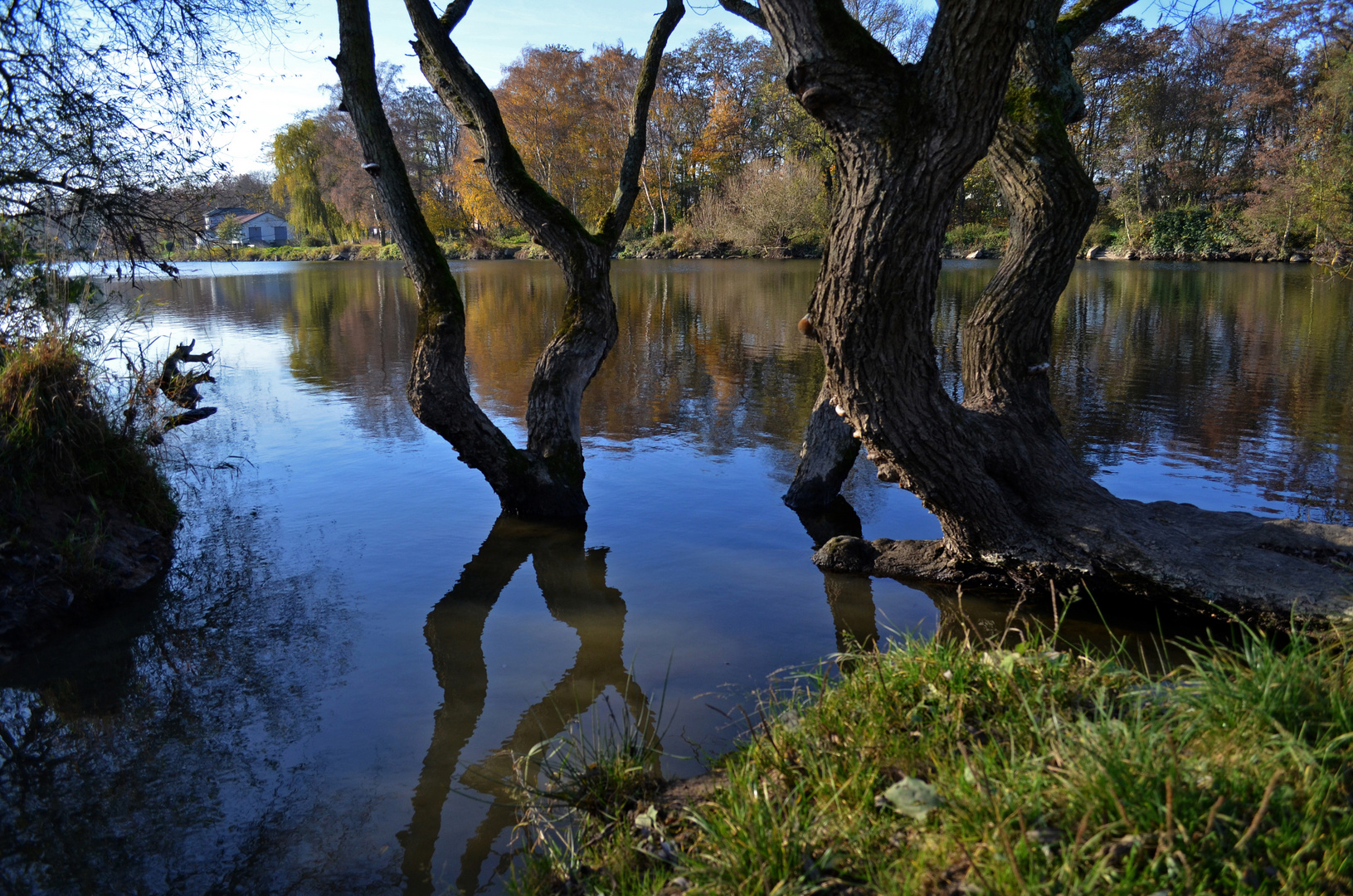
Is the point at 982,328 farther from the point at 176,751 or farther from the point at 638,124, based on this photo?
the point at 176,751

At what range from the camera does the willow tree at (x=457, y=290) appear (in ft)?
21.9

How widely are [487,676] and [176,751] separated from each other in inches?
59.3

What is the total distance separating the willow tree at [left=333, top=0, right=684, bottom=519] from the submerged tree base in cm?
357

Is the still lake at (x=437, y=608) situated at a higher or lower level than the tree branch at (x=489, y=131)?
lower

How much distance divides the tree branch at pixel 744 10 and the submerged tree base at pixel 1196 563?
4940 mm

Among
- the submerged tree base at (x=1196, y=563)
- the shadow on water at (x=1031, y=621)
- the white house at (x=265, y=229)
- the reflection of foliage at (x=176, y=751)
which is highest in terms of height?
the white house at (x=265, y=229)

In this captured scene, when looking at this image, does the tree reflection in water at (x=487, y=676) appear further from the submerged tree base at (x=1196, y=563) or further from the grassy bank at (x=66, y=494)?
the submerged tree base at (x=1196, y=563)

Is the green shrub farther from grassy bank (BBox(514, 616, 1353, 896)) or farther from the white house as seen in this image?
the white house

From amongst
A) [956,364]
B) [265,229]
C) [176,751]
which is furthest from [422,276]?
[265,229]

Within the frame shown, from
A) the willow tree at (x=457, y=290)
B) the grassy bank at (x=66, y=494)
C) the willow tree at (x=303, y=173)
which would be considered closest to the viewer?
the grassy bank at (x=66, y=494)

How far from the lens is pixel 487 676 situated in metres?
4.67

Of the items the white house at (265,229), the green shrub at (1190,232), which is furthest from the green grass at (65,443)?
the white house at (265,229)

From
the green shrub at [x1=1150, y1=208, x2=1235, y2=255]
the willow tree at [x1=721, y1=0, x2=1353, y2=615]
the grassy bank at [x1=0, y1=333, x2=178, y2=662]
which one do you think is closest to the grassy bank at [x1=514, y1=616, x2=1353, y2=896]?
the willow tree at [x1=721, y1=0, x2=1353, y2=615]

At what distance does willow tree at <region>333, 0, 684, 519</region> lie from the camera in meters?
6.69
